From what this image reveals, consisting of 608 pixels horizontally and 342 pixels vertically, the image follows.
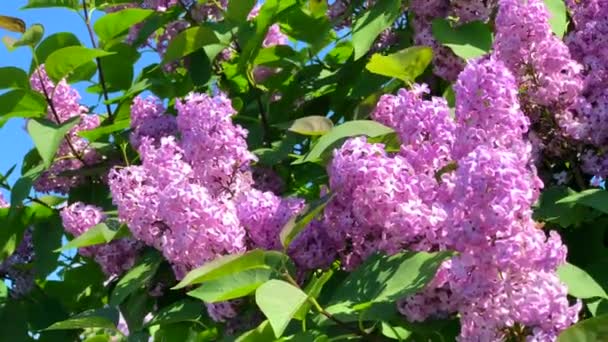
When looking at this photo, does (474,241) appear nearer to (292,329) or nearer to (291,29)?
(292,329)

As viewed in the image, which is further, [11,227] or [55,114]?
[11,227]

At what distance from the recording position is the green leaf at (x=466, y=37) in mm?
2719

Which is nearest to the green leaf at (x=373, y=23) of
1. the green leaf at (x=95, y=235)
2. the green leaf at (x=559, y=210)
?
the green leaf at (x=559, y=210)

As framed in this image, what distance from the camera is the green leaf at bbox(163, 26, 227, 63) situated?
3122mm

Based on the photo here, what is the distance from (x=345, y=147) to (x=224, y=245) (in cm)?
32

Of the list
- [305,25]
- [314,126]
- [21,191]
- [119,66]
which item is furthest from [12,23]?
[314,126]

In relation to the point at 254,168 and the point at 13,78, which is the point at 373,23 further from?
the point at 13,78

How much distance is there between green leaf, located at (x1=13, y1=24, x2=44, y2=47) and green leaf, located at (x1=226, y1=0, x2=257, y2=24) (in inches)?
21.2

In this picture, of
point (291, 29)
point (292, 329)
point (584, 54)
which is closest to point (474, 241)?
point (292, 329)

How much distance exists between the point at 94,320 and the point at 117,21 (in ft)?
3.53

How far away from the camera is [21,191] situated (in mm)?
3246

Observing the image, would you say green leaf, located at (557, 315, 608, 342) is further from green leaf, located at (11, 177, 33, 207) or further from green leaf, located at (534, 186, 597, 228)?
green leaf, located at (11, 177, 33, 207)

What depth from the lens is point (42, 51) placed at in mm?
3293

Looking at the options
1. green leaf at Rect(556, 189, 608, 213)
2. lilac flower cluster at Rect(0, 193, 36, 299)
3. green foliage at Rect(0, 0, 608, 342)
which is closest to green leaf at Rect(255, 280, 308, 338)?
green foliage at Rect(0, 0, 608, 342)
